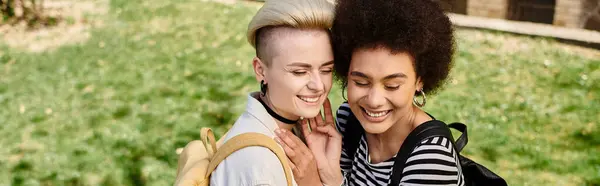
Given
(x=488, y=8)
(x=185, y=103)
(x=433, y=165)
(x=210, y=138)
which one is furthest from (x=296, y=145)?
(x=488, y=8)

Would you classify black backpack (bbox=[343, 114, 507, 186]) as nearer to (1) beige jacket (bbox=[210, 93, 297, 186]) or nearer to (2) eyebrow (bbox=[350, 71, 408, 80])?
(2) eyebrow (bbox=[350, 71, 408, 80])

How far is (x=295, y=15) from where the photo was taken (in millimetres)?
2289

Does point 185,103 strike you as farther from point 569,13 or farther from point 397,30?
point 569,13

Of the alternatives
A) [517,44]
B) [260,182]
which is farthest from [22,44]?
[260,182]

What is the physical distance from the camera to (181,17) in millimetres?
9820

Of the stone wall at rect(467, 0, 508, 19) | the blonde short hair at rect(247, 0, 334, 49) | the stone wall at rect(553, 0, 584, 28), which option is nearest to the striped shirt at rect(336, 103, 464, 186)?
the blonde short hair at rect(247, 0, 334, 49)

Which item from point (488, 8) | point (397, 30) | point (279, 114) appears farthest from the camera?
point (488, 8)

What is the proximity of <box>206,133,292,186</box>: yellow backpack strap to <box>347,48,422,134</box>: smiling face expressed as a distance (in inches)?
17.3

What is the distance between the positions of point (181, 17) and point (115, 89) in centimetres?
Answer: 302

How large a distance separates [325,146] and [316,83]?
387 mm

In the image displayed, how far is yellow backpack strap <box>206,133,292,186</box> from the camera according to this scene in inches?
85.4

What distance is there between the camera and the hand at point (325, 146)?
2514mm

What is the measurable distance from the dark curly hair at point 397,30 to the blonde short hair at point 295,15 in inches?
2.5

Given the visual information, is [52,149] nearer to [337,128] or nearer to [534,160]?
[337,128]
